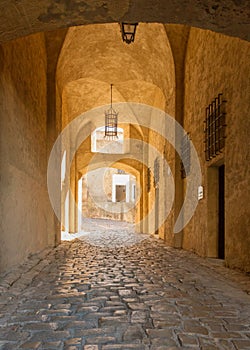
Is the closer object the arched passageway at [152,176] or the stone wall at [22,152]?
the arched passageway at [152,176]

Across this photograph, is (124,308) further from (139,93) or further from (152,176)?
(139,93)

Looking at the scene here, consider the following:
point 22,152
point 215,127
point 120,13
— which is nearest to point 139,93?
point 215,127

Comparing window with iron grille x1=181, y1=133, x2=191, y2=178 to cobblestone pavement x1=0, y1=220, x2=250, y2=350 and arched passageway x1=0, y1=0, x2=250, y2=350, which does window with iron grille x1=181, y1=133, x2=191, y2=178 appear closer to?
arched passageway x1=0, y1=0, x2=250, y2=350

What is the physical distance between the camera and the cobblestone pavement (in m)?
2.44

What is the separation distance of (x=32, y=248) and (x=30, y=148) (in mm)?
1777

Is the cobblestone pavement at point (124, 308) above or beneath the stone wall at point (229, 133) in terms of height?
beneath

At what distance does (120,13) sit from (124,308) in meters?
2.55

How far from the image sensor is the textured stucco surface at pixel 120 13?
9.39ft

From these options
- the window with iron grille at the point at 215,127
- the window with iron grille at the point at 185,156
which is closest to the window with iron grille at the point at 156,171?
the window with iron grille at the point at 185,156

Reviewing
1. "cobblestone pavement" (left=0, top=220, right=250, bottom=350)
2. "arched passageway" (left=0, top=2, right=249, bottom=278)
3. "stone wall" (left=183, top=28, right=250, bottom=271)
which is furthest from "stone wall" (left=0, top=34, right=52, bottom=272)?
"stone wall" (left=183, top=28, right=250, bottom=271)

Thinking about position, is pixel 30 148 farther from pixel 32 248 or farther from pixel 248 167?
pixel 248 167

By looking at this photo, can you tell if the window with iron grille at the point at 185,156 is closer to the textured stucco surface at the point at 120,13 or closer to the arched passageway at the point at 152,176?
the arched passageway at the point at 152,176

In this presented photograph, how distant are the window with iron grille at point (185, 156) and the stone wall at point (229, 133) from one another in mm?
477

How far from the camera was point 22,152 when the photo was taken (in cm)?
577
